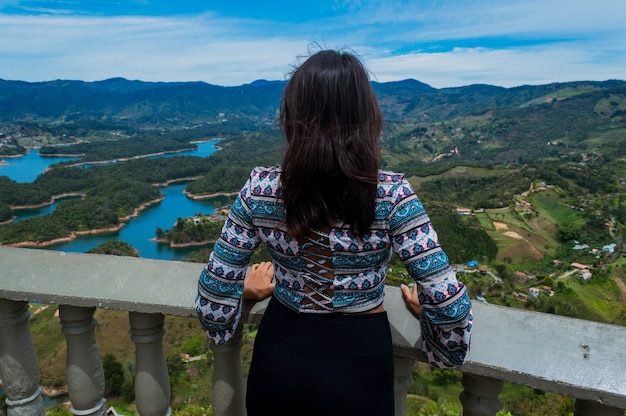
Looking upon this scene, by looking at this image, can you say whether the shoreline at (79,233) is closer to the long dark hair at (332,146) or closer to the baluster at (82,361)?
the baluster at (82,361)

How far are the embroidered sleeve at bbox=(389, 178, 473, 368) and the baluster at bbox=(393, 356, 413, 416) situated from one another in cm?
23

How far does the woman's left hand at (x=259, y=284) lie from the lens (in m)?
1.15

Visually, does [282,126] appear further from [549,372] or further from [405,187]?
[549,372]

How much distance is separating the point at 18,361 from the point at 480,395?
4.43 feet

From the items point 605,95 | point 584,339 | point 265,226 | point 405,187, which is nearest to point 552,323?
point 584,339

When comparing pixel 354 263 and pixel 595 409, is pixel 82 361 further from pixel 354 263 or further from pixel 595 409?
pixel 595 409

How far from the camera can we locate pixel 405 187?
0.90 metres

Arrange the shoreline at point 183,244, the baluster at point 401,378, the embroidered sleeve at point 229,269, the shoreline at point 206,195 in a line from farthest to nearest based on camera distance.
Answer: the shoreline at point 206,195, the shoreline at point 183,244, the baluster at point 401,378, the embroidered sleeve at point 229,269

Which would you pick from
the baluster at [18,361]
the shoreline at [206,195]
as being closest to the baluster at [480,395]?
the baluster at [18,361]

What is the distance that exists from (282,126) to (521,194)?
160 feet

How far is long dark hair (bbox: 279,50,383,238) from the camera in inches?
34.9

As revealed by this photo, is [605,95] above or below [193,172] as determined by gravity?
above

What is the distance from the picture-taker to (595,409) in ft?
3.13

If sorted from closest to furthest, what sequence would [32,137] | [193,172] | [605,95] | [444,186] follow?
[444,186]
[193,172]
[32,137]
[605,95]
